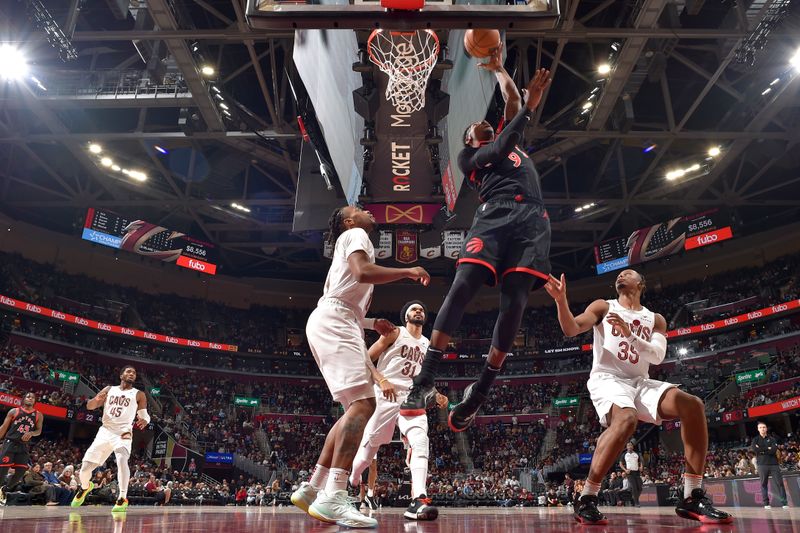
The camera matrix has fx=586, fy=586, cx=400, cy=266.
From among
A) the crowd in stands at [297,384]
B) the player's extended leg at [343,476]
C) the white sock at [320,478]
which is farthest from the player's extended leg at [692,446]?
the crowd in stands at [297,384]

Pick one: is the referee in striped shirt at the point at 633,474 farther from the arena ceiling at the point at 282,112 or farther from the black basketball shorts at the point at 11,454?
the black basketball shorts at the point at 11,454

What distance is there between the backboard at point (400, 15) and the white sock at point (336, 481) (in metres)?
3.05

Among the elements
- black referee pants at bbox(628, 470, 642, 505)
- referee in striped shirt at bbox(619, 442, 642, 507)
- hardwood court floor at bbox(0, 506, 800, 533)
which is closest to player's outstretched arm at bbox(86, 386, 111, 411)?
hardwood court floor at bbox(0, 506, 800, 533)

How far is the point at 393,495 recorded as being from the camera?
21.3 meters

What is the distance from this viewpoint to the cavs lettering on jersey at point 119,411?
873 cm

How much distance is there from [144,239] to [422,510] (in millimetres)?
23149

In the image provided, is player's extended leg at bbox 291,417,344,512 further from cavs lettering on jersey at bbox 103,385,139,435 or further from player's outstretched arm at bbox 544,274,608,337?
cavs lettering on jersey at bbox 103,385,139,435

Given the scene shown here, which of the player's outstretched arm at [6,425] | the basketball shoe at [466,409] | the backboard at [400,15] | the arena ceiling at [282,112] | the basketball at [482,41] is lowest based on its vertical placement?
the basketball shoe at [466,409]

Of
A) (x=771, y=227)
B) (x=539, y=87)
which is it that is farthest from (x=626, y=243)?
(x=539, y=87)

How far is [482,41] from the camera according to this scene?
4.77 m

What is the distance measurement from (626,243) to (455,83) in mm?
16978

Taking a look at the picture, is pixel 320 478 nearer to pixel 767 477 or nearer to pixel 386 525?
pixel 386 525

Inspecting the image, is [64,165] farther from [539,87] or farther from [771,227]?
[771,227]

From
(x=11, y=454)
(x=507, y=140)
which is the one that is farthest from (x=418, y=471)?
(x=11, y=454)
